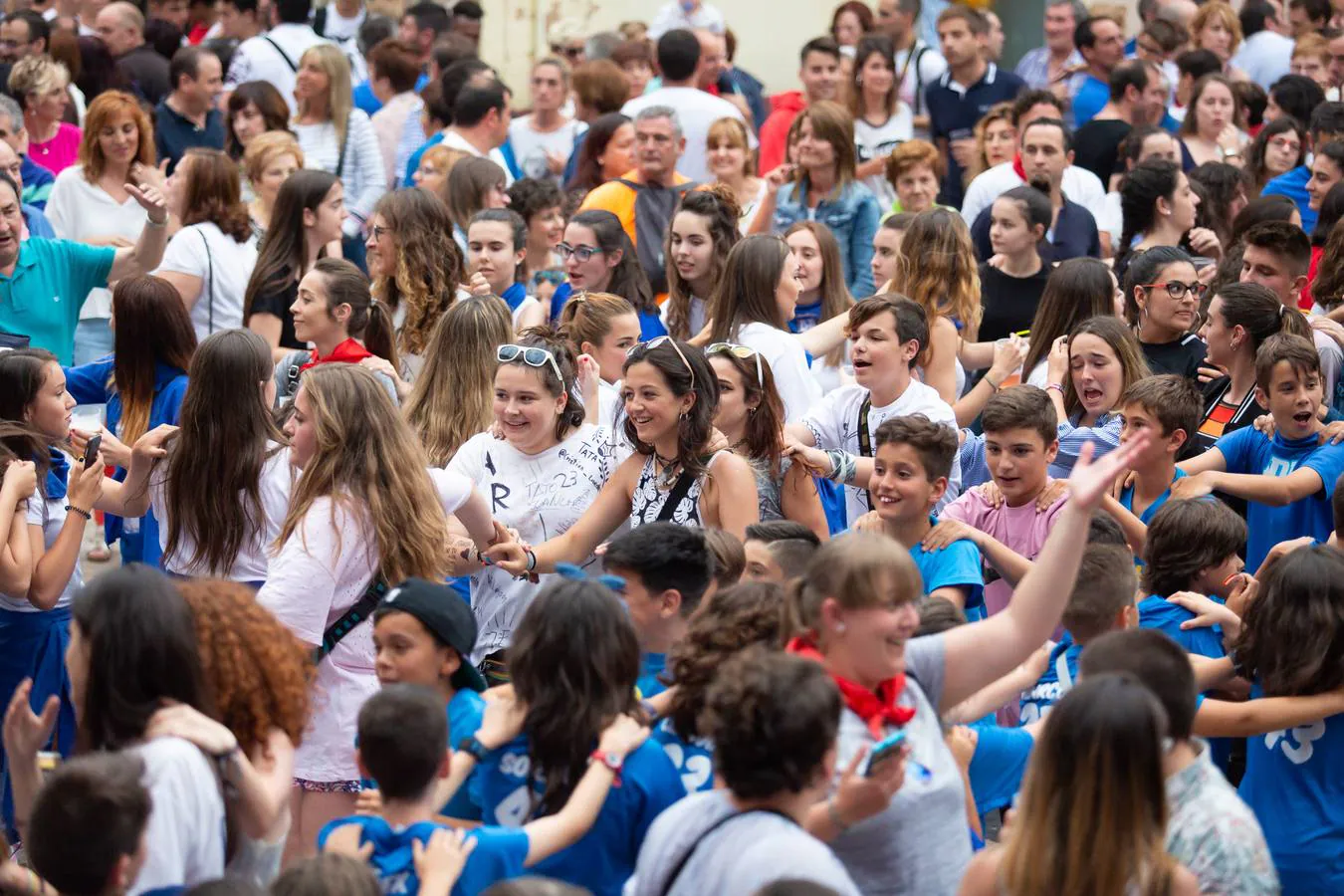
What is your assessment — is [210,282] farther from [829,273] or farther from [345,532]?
[345,532]

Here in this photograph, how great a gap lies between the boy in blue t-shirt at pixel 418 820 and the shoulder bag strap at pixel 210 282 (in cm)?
485

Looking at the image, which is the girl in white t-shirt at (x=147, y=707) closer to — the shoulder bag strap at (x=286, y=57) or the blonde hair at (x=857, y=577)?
the blonde hair at (x=857, y=577)

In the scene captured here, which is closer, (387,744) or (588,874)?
(387,744)

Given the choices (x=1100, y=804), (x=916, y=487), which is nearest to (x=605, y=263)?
(x=916, y=487)

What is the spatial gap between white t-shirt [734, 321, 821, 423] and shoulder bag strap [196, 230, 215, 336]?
271 cm

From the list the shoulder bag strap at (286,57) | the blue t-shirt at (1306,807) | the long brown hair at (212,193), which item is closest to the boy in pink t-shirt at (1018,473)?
the blue t-shirt at (1306,807)

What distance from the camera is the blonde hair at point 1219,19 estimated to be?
13322 mm

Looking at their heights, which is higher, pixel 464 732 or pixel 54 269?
pixel 54 269

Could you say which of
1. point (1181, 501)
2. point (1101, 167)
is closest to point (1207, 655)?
point (1181, 501)

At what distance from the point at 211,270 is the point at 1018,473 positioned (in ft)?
13.7

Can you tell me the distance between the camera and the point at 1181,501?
5.06 m

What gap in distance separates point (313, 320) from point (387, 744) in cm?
355

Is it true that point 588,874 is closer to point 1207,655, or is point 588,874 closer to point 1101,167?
point 1207,655

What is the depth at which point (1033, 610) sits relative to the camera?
353 cm
